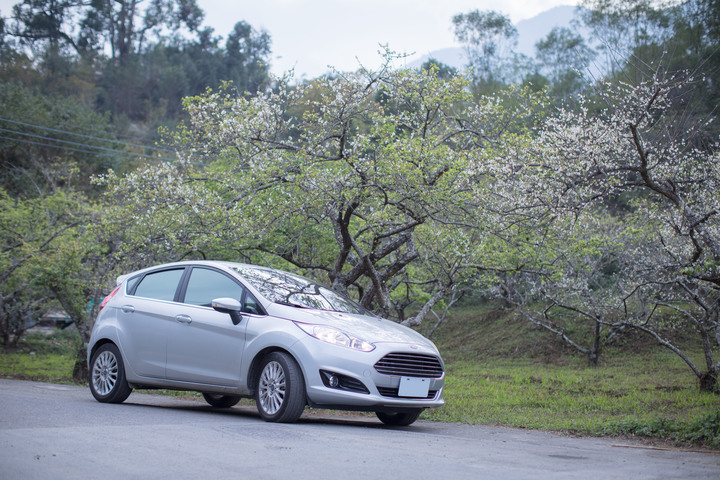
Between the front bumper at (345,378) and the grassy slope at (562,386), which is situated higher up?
the front bumper at (345,378)

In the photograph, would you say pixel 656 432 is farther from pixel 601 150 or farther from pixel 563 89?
pixel 563 89

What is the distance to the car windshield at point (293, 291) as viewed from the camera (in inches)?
292

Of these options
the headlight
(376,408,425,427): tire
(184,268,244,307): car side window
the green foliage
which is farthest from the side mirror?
the green foliage

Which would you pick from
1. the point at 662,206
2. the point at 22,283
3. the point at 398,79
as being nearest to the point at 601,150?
the point at 398,79

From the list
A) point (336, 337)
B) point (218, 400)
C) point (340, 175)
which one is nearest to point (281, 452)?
point (336, 337)

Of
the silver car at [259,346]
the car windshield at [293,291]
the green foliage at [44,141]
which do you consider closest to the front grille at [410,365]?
the silver car at [259,346]

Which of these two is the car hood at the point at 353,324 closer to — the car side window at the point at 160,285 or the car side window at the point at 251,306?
the car side window at the point at 251,306

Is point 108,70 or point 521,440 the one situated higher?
point 108,70

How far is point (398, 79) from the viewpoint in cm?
1055

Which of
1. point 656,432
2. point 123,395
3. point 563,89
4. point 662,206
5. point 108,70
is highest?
point 108,70

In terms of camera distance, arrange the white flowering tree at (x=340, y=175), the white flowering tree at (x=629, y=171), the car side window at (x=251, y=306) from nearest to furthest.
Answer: the car side window at (x=251, y=306), the white flowering tree at (x=629, y=171), the white flowering tree at (x=340, y=175)

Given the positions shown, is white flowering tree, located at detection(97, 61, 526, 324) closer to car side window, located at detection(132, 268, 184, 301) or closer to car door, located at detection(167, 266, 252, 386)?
car side window, located at detection(132, 268, 184, 301)

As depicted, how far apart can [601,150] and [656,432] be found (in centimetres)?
456

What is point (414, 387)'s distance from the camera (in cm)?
691
